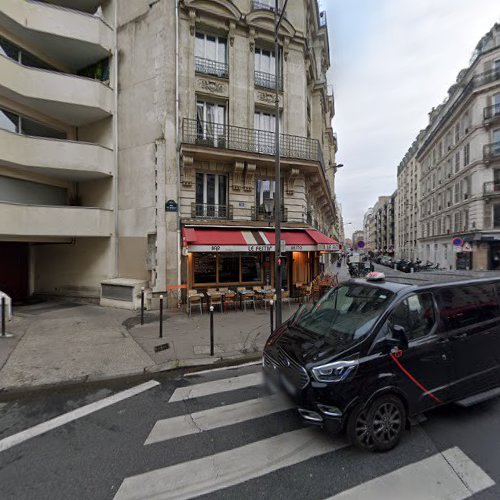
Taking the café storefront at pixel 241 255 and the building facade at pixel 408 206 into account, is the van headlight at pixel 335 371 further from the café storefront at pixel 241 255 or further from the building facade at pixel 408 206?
the building facade at pixel 408 206

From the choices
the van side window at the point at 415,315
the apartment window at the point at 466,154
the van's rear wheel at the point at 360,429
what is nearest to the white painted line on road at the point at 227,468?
the van's rear wheel at the point at 360,429

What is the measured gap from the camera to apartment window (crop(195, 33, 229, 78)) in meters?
11.1

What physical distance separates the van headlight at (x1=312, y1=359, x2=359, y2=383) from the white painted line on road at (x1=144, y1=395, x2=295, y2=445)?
0.61 m

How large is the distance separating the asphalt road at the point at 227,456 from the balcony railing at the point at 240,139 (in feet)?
30.0

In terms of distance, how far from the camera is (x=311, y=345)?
338 centimetres

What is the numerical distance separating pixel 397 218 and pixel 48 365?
2877 inches

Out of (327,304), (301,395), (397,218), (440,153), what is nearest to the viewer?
(301,395)

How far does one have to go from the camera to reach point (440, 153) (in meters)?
35.3

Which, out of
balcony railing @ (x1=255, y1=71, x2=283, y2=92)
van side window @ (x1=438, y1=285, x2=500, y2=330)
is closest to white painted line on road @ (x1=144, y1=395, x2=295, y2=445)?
van side window @ (x1=438, y1=285, x2=500, y2=330)

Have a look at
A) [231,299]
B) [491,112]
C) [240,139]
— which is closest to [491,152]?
[491,112]

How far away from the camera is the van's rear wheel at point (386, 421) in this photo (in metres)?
2.89

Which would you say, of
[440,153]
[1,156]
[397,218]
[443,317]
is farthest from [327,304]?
[397,218]

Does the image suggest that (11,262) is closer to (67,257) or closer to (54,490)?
(67,257)

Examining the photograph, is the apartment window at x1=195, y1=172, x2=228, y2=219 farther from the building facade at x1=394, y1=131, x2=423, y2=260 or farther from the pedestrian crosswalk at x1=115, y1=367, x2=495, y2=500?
the building facade at x1=394, y1=131, x2=423, y2=260
